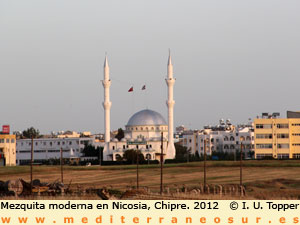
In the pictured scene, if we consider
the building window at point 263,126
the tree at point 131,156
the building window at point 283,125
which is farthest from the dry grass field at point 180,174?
the building window at point 283,125

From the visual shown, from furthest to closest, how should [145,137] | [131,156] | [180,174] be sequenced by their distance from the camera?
[145,137] → [131,156] → [180,174]

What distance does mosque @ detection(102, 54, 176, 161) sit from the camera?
170 m

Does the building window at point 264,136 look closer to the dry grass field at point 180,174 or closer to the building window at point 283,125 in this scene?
the building window at point 283,125

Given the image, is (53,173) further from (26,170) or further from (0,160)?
(0,160)

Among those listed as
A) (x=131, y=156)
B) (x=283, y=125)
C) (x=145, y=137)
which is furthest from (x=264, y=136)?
(x=145, y=137)

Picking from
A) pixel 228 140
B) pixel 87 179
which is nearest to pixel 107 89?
pixel 228 140

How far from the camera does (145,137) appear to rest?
7756 inches

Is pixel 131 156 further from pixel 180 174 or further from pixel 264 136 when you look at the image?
pixel 180 174

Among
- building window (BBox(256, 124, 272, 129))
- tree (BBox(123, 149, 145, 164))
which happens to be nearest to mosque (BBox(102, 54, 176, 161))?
tree (BBox(123, 149, 145, 164))

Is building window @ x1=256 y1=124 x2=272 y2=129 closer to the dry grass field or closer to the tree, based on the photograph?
the tree

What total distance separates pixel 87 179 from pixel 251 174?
23.0 meters

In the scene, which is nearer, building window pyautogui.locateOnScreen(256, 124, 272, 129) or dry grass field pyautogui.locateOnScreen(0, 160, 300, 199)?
dry grass field pyautogui.locateOnScreen(0, 160, 300, 199)

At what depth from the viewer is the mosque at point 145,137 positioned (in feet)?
559

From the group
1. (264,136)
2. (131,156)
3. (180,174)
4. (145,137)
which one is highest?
(145,137)
